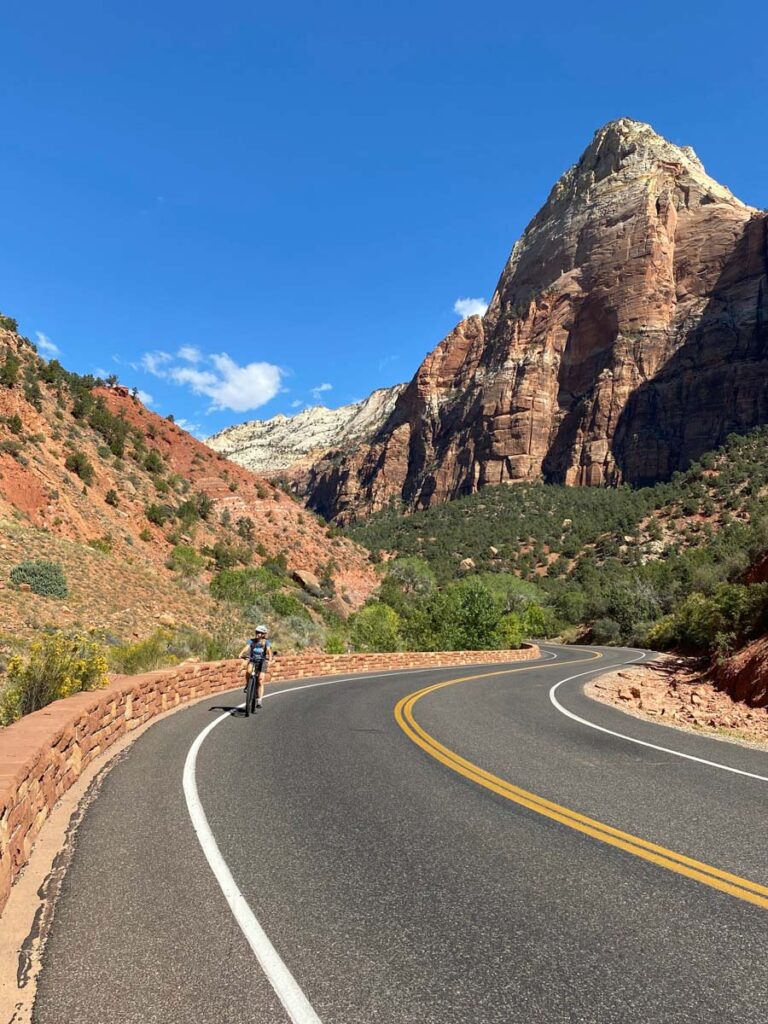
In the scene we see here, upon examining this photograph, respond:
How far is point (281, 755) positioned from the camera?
320 inches

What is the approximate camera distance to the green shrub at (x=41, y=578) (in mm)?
19516

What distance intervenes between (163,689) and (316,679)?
8.94m

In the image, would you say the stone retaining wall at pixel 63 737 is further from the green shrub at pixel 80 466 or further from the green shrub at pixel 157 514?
the green shrub at pixel 80 466

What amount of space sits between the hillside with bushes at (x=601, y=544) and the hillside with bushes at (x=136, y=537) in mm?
10282

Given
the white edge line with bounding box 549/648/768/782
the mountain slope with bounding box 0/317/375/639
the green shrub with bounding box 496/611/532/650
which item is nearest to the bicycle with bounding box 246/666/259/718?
the white edge line with bounding box 549/648/768/782

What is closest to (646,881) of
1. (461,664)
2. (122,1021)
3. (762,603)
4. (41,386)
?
(122,1021)

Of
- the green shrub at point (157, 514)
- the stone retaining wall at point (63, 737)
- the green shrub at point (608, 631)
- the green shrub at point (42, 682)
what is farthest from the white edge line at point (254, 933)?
the green shrub at point (608, 631)

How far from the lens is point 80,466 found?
34.2 meters

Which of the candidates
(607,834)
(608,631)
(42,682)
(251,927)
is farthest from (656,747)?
(608,631)

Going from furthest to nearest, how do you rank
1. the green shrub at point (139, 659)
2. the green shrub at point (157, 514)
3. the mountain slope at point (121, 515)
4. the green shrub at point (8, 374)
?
the green shrub at point (157, 514), the green shrub at point (8, 374), the mountain slope at point (121, 515), the green shrub at point (139, 659)

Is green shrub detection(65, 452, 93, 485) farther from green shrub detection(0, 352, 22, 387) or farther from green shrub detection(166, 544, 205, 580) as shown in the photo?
green shrub detection(166, 544, 205, 580)

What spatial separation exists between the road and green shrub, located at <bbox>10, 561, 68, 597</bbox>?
14054 millimetres

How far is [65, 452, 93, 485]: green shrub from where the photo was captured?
111ft

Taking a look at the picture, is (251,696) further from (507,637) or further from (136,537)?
(507,637)
